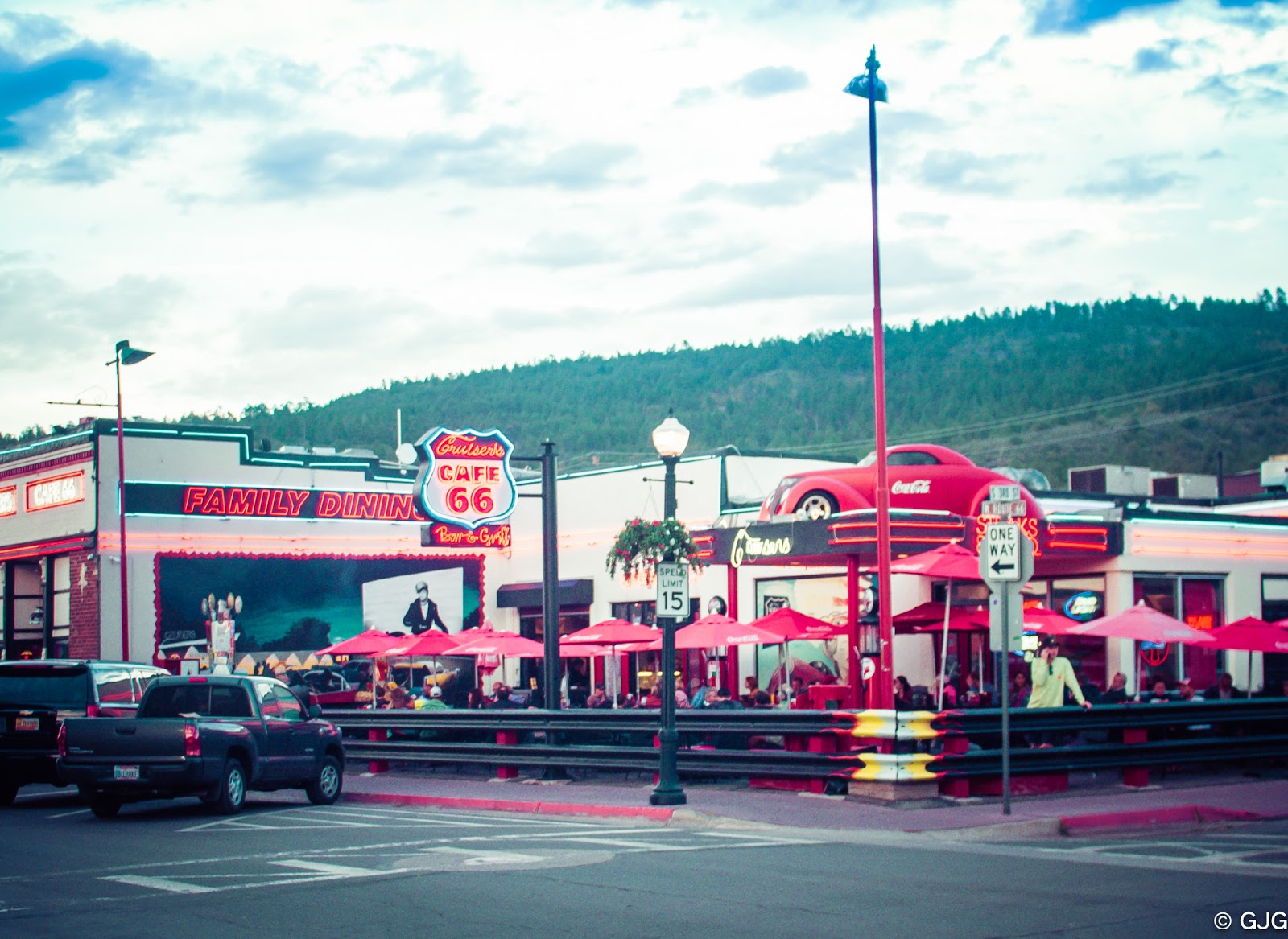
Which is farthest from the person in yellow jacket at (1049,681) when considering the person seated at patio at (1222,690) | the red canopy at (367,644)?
the red canopy at (367,644)

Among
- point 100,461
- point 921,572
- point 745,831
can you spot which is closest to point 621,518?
point 100,461

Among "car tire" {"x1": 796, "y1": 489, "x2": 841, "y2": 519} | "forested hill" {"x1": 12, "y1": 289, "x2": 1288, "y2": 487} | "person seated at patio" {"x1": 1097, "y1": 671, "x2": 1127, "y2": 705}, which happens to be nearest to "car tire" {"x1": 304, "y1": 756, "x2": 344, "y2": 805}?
"person seated at patio" {"x1": 1097, "y1": 671, "x2": 1127, "y2": 705}

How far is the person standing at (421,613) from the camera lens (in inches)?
1542

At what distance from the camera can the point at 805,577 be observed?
3241 cm

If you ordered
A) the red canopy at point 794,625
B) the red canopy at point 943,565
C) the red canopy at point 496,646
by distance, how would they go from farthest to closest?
the red canopy at point 496,646 < the red canopy at point 794,625 < the red canopy at point 943,565

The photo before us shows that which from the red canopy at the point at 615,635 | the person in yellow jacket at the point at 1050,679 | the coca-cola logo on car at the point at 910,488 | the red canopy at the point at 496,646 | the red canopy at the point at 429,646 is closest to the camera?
the person in yellow jacket at the point at 1050,679

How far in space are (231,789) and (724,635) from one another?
33.7ft

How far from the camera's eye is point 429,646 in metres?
29.8

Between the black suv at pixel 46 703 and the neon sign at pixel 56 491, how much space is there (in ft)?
53.1

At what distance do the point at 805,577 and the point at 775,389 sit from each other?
79.6 meters

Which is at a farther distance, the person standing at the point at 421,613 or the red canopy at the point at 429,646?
the person standing at the point at 421,613

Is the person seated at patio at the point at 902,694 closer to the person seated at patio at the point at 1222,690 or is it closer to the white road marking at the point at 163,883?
the person seated at patio at the point at 1222,690

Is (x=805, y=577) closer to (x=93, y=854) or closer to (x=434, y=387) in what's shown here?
(x=93, y=854)

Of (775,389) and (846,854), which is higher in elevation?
(775,389)
